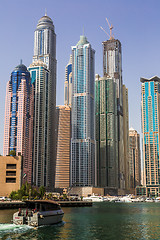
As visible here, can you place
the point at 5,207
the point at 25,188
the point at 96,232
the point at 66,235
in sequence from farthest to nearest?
1. the point at 25,188
2. the point at 5,207
3. the point at 96,232
4. the point at 66,235

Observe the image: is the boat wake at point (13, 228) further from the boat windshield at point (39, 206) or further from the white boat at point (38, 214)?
the boat windshield at point (39, 206)

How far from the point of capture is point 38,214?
78438 millimetres

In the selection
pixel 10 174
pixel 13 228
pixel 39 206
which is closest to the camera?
pixel 13 228

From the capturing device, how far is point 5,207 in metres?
147

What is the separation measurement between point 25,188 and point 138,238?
12192cm

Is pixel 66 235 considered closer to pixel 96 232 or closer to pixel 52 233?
pixel 52 233

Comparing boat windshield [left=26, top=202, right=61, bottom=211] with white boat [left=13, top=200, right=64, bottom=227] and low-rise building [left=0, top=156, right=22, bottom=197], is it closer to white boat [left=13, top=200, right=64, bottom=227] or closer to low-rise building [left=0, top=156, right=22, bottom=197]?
white boat [left=13, top=200, right=64, bottom=227]

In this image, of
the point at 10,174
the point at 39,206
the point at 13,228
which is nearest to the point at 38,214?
the point at 39,206

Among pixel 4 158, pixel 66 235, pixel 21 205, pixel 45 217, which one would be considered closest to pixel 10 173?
pixel 4 158

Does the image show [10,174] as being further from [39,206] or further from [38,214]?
[38,214]

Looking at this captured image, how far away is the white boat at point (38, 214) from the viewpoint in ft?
254

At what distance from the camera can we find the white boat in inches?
3046

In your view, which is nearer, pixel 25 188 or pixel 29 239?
pixel 29 239

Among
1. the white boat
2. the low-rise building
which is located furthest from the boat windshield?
the low-rise building
